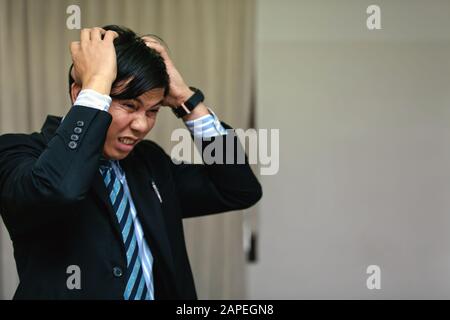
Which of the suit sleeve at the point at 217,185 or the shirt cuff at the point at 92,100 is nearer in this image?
the shirt cuff at the point at 92,100

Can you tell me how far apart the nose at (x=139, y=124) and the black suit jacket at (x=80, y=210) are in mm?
102

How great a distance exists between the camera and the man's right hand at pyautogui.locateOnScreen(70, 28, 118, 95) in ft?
2.67

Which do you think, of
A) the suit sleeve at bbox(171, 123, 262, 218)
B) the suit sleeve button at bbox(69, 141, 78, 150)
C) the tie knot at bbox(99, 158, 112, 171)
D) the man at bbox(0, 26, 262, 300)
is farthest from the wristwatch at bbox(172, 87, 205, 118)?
the suit sleeve button at bbox(69, 141, 78, 150)

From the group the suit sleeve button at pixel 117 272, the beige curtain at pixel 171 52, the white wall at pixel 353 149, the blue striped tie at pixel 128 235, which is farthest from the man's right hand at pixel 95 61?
the white wall at pixel 353 149

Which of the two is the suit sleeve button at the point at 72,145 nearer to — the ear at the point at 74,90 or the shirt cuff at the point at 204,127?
the ear at the point at 74,90

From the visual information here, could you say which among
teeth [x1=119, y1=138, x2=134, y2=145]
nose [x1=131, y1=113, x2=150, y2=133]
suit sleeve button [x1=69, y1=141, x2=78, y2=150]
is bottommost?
teeth [x1=119, y1=138, x2=134, y2=145]

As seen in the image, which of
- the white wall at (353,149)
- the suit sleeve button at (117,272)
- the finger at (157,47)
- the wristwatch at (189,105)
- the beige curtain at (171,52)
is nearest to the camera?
the suit sleeve button at (117,272)

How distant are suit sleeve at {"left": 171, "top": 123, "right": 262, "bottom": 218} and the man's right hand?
388 millimetres

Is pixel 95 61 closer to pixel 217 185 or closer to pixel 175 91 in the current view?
pixel 175 91

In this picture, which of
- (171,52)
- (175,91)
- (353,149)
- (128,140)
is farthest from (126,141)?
(353,149)

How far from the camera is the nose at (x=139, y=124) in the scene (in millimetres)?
913

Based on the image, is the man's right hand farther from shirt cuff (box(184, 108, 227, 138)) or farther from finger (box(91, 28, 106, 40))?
shirt cuff (box(184, 108, 227, 138))

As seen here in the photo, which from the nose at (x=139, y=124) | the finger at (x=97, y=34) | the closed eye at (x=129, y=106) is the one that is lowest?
the nose at (x=139, y=124)

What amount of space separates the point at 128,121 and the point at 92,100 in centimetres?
12
